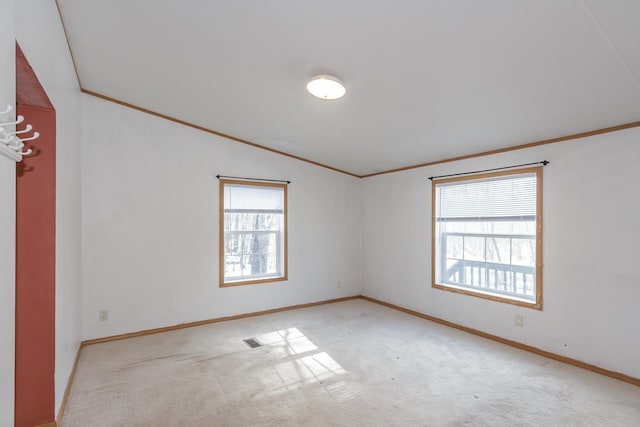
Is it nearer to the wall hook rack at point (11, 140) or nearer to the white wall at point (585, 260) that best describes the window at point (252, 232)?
the white wall at point (585, 260)

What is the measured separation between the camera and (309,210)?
533 cm

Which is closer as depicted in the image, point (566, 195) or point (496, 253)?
point (566, 195)

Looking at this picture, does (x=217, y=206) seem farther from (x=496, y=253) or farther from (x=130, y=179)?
(x=496, y=253)

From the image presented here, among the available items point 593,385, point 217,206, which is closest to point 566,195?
point 593,385

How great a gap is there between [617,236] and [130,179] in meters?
5.03

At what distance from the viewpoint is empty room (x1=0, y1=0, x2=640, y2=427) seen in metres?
1.99

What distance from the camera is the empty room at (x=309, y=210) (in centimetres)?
199

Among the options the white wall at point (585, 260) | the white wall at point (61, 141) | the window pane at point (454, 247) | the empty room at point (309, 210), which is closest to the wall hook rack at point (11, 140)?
the empty room at point (309, 210)

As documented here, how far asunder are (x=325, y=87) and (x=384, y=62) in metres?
0.55

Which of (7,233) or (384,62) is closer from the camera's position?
(7,233)

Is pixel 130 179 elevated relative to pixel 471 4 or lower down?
lower down

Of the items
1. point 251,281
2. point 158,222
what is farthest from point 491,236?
point 158,222

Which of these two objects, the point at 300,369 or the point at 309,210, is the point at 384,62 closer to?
the point at 300,369

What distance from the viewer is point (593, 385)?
276 centimetres
